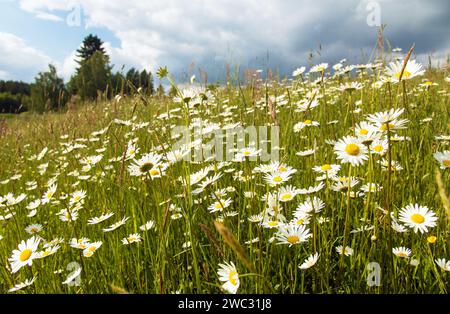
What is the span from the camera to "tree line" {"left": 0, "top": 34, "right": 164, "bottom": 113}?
678 centimetres

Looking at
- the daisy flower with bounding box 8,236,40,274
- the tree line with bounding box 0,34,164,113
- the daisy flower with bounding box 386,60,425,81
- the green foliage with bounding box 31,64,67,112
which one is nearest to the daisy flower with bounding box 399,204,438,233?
the daisy flower with bounding box 386,60,425,81

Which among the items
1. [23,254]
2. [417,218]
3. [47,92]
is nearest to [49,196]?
[23,254]

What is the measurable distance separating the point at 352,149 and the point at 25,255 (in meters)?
1.55

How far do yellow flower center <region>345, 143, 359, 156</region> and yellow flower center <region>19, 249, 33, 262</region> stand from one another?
150 cm

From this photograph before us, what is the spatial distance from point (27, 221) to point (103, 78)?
1627 cm

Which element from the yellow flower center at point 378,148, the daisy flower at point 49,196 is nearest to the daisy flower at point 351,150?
the yellow flower center at point 378,148

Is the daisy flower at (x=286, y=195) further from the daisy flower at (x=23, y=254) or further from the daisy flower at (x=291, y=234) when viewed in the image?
the daisy flower at (x=23, y=254)

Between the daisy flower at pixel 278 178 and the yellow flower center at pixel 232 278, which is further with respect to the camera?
the daisy flower at pixel 278 178

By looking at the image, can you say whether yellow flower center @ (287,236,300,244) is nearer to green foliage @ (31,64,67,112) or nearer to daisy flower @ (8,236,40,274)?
daisy flower @ (8,236,40,274)

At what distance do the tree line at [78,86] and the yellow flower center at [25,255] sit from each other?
12.2 ft

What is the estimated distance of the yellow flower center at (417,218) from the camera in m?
1.23

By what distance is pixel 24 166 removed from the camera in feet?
13.2
